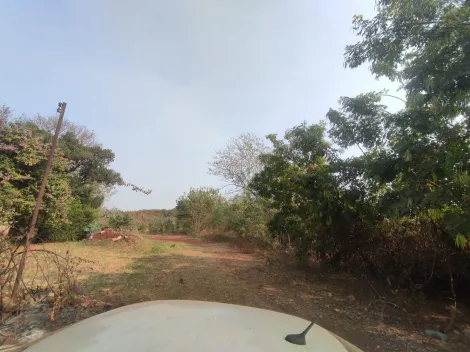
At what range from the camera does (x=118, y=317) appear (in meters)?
1.34

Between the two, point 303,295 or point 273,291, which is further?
point 273,291

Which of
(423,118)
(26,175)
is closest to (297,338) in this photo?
(423,118)

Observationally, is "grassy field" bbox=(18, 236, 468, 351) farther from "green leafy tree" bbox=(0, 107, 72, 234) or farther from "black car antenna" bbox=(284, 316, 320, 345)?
"black car antenna" bbox=(284, 316, 320, 345)

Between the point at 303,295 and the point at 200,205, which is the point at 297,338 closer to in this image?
the point at 303,295

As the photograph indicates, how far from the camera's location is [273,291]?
196 inches

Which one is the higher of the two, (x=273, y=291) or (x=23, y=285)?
(x=23, y=285)

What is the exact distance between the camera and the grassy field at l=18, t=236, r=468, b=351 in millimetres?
3518

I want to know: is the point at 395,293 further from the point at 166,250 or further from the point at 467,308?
the point at 166,250

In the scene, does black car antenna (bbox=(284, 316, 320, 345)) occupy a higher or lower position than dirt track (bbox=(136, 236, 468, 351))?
higher

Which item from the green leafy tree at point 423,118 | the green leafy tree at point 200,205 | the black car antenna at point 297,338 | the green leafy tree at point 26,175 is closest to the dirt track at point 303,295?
the green leafy tree at point 423,118

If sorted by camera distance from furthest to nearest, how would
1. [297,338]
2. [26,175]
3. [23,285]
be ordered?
[26,175] < [23,285] < [297,338]

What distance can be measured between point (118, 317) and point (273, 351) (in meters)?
0.79

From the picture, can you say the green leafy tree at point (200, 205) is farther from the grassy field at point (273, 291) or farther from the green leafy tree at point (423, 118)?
the green leafy tree at point (423, 118)

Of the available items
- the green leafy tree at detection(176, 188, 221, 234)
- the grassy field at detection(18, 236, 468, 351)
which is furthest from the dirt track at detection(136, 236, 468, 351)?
the green leafy tree at detection(176, 188, 221, 234)
